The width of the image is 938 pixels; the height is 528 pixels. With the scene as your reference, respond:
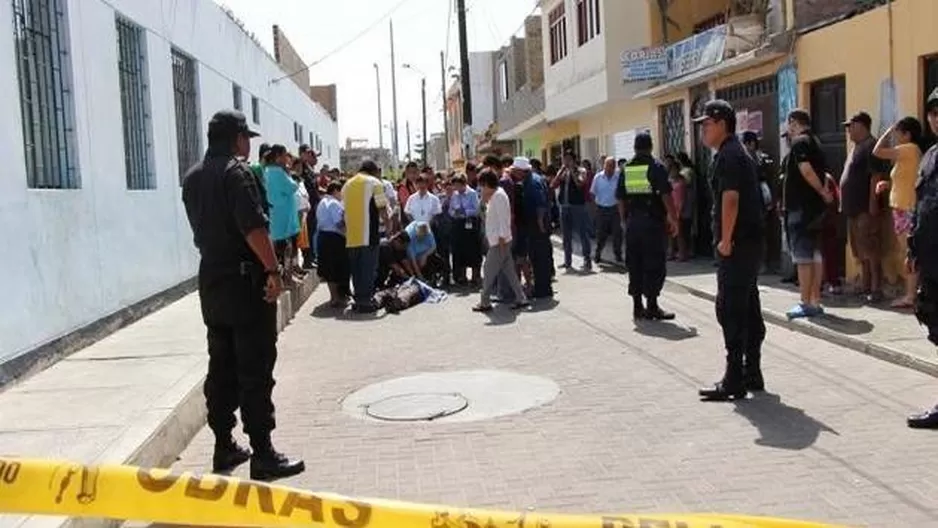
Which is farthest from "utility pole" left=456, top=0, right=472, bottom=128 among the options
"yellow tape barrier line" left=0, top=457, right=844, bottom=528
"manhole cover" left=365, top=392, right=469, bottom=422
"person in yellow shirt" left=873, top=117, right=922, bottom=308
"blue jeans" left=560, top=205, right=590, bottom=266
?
"yellow tape barrier line" left=0, top=457, right=844, bottom=528

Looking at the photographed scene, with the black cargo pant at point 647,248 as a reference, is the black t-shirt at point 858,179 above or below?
above

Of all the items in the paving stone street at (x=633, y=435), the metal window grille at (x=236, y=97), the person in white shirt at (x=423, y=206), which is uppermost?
the metal window grille at (x=236, y=97)

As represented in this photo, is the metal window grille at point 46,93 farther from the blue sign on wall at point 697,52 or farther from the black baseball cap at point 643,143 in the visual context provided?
the blue sign on wall at point 697,52

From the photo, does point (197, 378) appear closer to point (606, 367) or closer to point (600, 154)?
point (606, 367)

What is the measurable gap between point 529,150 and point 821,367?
97.9ft

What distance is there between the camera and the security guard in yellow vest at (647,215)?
9281 mm

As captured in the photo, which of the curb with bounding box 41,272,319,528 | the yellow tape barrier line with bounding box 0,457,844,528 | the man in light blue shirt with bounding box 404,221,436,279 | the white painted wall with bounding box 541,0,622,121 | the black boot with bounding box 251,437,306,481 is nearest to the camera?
the yellow tape barrier line with bounding box 0,457,844,528

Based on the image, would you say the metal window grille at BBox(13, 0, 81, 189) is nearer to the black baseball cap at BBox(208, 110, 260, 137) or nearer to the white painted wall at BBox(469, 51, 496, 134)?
the black baseball cap at BBox(208, 110, 260, 137)

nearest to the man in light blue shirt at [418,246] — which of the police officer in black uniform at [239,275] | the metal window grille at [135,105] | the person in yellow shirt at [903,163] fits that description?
the metal window grille at [135,105]

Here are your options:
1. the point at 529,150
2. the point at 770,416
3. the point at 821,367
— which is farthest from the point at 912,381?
the point at 529,150

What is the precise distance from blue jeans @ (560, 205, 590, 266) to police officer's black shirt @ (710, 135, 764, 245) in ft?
27.5

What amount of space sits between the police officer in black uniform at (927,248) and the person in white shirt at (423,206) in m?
8.30

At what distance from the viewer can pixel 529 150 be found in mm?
36562

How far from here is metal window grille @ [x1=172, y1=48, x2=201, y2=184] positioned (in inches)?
502
